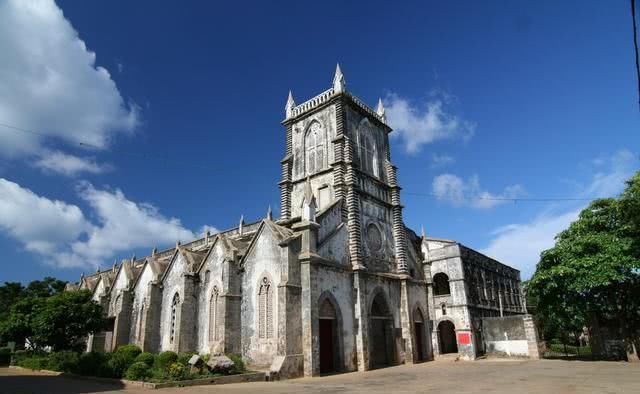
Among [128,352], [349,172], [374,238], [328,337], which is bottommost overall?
[128,352]

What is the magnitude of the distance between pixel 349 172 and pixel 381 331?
1116 cm

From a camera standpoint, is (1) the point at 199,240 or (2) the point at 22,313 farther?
(1) the point at 199,240

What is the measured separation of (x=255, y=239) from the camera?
84.6 ft

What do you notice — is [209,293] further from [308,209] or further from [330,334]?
[308,209]

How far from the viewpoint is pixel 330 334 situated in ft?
79.5

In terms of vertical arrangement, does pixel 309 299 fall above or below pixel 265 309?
above

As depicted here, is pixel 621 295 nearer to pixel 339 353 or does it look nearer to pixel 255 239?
pixel 339 353

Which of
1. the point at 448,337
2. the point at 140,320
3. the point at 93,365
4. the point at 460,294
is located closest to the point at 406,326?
the point at 460,294

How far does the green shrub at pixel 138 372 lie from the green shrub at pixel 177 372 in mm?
1238

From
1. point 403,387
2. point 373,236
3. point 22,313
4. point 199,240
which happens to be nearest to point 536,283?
point 373,236

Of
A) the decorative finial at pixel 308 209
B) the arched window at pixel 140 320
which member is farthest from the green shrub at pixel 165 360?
the arched window at pixel 140 320

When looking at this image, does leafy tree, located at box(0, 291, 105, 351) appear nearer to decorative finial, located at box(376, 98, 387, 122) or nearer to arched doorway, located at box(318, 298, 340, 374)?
arched doorway, located at box(318, 298, 340, 374)

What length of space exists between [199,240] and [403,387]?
26.6 m

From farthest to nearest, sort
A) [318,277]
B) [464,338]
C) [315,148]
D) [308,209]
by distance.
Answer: [464,338]
[315,148]
[308,209]
[318,277]
